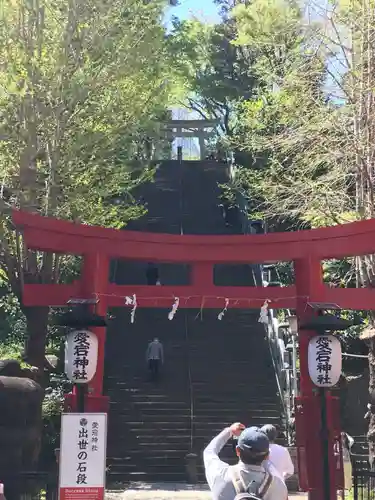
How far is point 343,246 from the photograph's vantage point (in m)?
8.73

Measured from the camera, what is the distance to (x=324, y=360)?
7.91 metres

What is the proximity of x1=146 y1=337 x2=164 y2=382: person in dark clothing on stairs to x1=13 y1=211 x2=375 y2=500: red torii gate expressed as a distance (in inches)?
210

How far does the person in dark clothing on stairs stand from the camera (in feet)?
48.7

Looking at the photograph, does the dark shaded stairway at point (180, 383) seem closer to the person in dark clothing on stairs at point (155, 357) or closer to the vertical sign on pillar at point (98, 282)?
the person in dark clothing on stairs at point (155, 357)

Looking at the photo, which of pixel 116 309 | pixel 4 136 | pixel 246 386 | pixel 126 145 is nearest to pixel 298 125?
pixel 126 145

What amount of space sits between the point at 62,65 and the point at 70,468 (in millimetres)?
5998

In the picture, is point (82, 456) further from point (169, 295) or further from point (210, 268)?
point (210, 268)

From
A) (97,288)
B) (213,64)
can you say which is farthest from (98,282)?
(213,64)

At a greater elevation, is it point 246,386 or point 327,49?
point 327,49

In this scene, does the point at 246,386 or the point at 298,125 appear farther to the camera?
the point at 246,386

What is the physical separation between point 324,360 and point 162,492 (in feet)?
16.3

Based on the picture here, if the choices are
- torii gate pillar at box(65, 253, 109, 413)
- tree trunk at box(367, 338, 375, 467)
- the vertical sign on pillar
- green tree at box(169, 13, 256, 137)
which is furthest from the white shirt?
green tree at box(169, 13, 256, 137)

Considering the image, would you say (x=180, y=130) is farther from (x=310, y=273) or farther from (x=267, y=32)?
(x=310, y=273)

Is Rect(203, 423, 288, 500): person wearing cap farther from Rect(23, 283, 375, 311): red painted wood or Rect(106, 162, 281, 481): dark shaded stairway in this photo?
Rect(106, 162, 281, 481): dark shaded stairway
